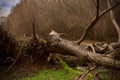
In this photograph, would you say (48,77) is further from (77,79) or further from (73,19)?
(73,19)

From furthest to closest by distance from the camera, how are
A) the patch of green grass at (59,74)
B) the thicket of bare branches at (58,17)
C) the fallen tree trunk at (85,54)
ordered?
the thicket of bare branches at (58,17) < the patch of green grass at (59,74) < the fallen tree trunk at (85,54)

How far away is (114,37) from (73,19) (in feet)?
5.41

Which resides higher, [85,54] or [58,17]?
[58,17]

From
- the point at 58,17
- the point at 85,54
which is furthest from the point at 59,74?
the point at 58,17

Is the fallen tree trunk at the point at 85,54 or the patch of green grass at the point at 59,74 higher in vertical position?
the fallen tree trunk at the point at 85,54

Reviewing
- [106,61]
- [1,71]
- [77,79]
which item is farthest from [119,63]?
[1,71]

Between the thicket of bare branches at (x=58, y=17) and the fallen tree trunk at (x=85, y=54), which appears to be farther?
the thicket of bare branches at (x=58, y=17)

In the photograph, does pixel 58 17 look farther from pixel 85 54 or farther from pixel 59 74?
pixel 85 54

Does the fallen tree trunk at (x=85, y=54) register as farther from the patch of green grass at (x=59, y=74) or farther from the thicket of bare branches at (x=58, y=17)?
the thicket of bare branches at (x=58, y=17)

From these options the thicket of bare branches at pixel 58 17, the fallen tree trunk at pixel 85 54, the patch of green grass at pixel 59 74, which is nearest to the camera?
the fallen tree trunk at pixel 85 54

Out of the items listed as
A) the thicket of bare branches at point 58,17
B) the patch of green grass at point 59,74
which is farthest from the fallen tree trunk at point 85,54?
the thicket of bare branches at point 58,17

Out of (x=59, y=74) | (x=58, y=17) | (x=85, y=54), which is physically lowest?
(x=59, y=74)

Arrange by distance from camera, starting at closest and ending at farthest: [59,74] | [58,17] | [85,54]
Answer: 1. [85,54]
2. [59,74]
3. [58,17]

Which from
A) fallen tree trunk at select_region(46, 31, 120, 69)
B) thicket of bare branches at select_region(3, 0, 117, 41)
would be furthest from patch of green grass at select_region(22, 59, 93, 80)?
thicket of bare branches at select_region(3, 0, 117, 41)
